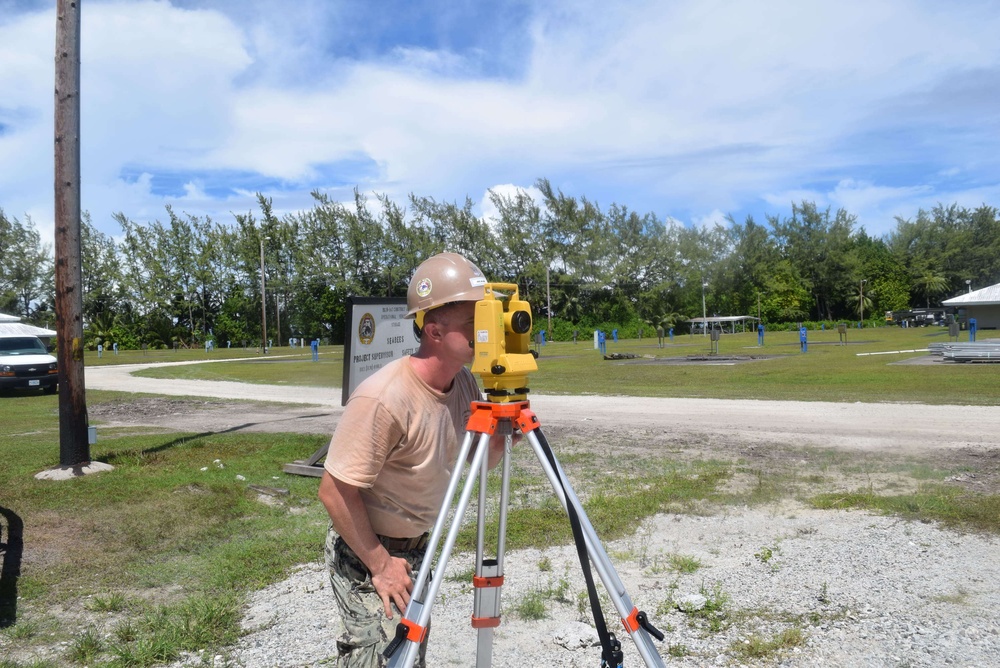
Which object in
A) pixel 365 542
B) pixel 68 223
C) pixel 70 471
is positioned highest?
pixel 68 223

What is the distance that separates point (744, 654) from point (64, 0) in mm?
9208

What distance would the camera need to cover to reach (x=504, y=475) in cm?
288

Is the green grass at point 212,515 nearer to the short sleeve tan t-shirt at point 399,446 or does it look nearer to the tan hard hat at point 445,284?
the short sleeve tan t-shirt at point 399,446

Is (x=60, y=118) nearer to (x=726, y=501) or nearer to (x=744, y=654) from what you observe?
(x=726, y=501)

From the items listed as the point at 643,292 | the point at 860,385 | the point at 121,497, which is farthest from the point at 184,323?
the point at 121,497

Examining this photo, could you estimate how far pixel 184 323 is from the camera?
234ft

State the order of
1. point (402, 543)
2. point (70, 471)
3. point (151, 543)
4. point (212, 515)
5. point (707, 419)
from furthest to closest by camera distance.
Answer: point (707, 419), point (70, 471), point (212, 515), point (151, 543), point (402, 543)

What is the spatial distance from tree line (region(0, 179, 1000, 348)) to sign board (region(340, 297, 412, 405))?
5463 cm

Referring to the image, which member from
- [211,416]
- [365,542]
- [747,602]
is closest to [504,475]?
[365,542]

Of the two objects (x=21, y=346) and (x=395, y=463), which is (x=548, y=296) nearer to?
(x=21, y=346)

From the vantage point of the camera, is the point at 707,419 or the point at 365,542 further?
the point at 707,419

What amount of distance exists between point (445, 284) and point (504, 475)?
2.36 ft

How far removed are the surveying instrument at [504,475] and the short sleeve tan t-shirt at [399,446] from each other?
108 mm

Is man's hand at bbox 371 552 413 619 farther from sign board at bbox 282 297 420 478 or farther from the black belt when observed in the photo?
sign board at bbox 282 297 420 478
